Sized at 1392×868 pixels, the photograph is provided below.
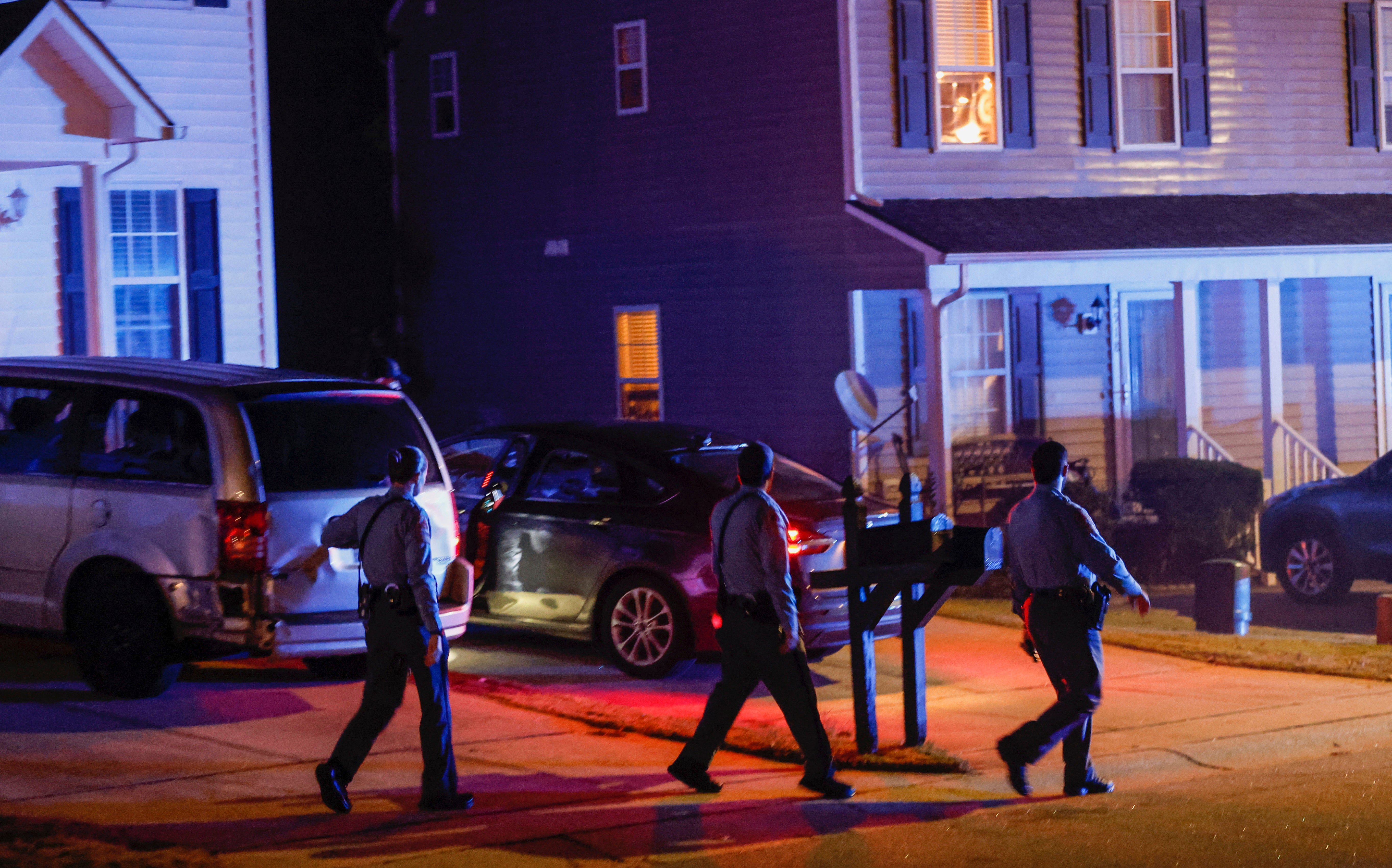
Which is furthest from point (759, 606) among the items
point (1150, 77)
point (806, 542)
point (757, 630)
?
point (1150, 77)

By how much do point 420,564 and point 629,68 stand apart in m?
13.9

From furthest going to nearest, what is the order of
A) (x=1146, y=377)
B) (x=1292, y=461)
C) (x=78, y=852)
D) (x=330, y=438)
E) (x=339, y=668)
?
(x=1146, y=377) < (x=1292, y=461) < (x=339, y=668) < (x=330, y=438) < (x=78, y=852)

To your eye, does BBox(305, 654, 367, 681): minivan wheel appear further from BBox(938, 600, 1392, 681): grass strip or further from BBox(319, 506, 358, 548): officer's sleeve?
BBox(938, 600, 1392, 681): grass strip

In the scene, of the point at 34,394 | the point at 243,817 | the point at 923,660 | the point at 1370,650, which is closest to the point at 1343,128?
the point at 1370,650

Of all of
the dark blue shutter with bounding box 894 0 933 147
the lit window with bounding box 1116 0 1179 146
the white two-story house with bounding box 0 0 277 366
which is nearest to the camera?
the white two-story house with bounding box 0 0 277 366

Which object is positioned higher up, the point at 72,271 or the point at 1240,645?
the point at 72,271

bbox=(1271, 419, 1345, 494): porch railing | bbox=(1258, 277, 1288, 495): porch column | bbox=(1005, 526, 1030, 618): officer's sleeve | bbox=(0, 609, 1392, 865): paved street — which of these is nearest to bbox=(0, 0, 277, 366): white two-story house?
bbox=(0, 609, 1392, 865): paved street

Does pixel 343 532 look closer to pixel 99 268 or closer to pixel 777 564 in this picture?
pixel 777 564

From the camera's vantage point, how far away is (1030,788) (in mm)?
7941

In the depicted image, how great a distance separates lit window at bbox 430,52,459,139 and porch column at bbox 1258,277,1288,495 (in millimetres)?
10442

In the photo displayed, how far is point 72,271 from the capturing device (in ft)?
48.4

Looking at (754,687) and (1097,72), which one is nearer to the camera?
(754,687)

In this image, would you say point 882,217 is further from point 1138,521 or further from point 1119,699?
point 1119,699

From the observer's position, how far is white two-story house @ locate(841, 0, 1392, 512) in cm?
→ 1809
